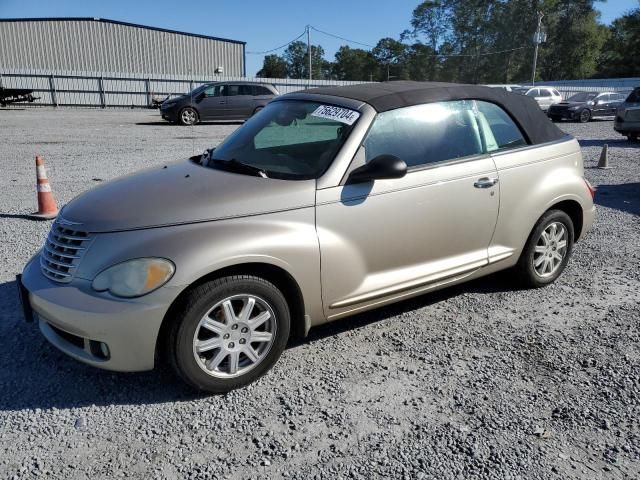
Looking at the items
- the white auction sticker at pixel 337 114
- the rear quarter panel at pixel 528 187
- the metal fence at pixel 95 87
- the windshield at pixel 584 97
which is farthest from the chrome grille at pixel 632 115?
the metal fence at pixel 95 87

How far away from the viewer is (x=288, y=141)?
404cm

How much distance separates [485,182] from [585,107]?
75.7 feet

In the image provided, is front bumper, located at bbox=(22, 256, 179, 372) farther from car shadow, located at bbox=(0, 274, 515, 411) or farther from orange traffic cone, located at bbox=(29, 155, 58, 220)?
orange traffic cone, located at bbox=(29, 155, 58, 220)

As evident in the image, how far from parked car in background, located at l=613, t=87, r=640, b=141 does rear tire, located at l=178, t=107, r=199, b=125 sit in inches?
569

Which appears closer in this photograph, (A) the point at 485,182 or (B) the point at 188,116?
(A) the point at 485,182

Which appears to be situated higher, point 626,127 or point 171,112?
point 171,112

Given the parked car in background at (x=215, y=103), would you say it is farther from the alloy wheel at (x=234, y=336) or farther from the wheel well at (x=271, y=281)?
the alloy wheel at (x=234, y=336)

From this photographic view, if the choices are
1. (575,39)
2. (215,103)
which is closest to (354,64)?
(575,39)

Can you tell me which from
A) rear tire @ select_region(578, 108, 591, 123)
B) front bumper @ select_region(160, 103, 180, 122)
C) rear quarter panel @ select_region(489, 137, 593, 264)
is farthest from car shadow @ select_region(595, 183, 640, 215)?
rear tire @ select_region(578, 108, 591, 123)

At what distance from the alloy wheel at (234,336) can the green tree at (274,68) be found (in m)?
106

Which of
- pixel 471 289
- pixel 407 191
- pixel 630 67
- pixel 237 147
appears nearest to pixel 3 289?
pixel 237 147

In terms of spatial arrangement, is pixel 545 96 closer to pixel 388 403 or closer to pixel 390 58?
pixel 388 403

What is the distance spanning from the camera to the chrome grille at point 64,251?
2.84 meters

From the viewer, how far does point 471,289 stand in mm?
4516
